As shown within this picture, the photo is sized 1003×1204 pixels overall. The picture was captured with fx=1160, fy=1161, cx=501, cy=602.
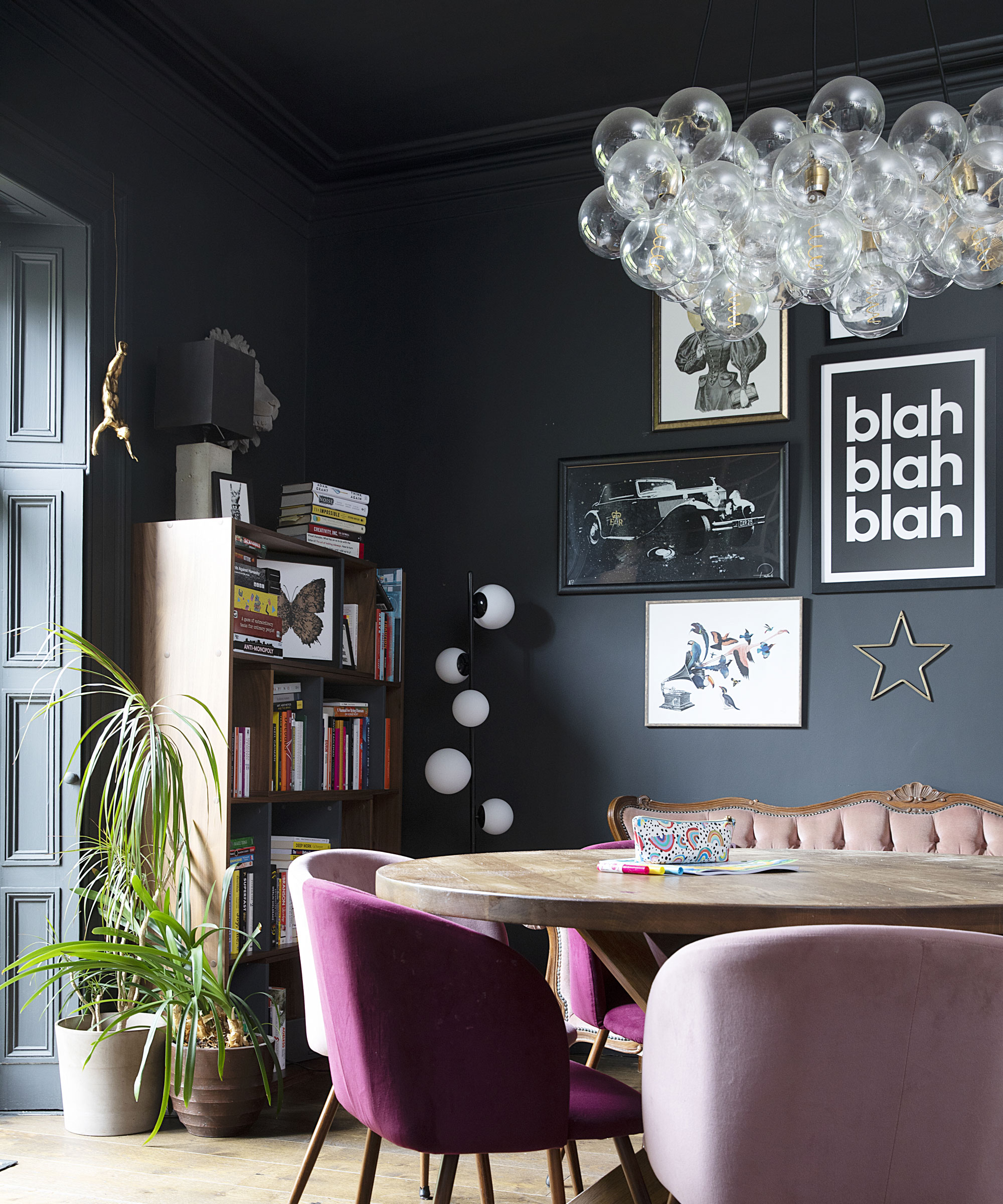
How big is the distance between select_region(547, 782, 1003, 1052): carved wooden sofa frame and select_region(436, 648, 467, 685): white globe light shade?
93 cm

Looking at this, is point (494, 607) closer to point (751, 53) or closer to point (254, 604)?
point (254, 604)

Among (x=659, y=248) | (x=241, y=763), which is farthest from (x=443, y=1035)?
(x=241, y=763)

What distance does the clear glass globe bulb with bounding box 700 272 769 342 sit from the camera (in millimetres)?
2736

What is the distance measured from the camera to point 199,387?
4.05 meters

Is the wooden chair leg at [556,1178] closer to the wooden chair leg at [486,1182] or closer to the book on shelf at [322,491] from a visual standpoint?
the wooden chair leg at [486,1182]

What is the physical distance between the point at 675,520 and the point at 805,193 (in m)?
2.28

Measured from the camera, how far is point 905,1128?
143cm

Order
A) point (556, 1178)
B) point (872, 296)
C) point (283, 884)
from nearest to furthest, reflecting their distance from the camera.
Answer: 1. point (556, 1178)
2. point (872, 296)
3. point (283, 884)

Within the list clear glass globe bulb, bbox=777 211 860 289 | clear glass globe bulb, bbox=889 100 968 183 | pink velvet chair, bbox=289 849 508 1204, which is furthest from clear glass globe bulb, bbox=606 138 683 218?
pink velvet chair, bbox=289 849 508 1204

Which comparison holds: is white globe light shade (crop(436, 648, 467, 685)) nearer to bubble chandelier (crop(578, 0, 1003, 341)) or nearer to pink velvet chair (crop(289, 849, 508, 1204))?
pink velvet chair (crop(289, 849, 508, 1204))

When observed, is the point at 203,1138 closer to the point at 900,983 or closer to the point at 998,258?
the point at 900,983

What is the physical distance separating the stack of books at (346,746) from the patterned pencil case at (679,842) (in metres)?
2.18

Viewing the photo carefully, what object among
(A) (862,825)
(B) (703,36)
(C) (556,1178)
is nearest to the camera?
(C) (556,1178)

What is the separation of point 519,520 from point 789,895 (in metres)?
3.18
